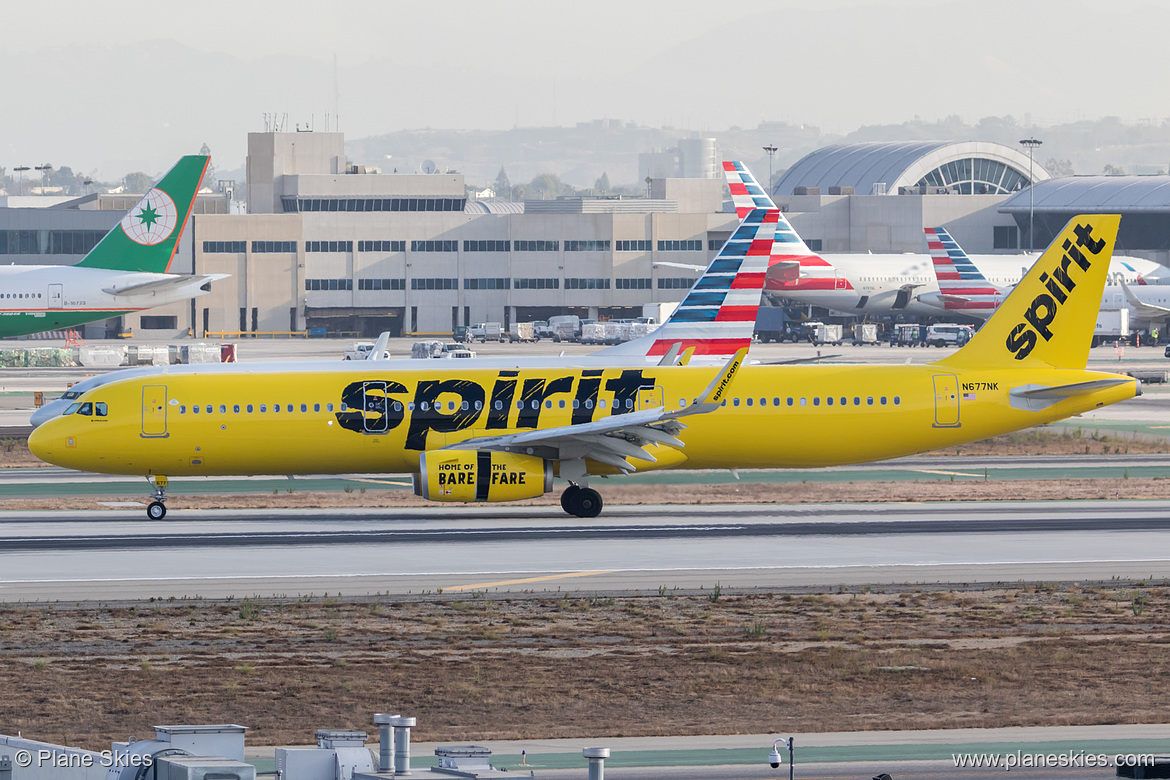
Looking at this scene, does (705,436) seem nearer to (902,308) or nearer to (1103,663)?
(1103,663)

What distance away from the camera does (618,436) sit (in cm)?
3872

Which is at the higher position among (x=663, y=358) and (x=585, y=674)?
(x=663, y=358)

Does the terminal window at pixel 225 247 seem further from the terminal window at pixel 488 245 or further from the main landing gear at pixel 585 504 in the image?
the main landing gear at pixel 585 504

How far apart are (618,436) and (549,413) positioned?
2639 mm

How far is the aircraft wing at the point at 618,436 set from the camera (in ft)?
124

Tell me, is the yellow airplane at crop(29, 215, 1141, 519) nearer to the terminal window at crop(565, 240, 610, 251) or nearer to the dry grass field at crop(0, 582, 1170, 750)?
the dry grass field at crop(0, 582, 1170, 750)

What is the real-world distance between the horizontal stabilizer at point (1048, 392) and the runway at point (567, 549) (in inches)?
111

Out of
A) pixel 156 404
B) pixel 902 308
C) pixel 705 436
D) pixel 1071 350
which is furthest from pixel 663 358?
pixel 902 308

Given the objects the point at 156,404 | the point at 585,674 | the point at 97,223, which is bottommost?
the point at 585,674

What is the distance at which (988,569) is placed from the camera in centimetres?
3108

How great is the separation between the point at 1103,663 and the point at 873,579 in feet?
24.8

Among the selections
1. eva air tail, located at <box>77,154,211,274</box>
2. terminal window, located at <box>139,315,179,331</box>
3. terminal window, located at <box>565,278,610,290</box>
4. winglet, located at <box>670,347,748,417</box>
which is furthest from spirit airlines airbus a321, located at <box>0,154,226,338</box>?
terminal window, located at <box>565,278,610,290</box>

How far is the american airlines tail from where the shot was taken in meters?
126

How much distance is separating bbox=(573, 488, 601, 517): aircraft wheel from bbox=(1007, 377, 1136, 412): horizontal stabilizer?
37.8ft
